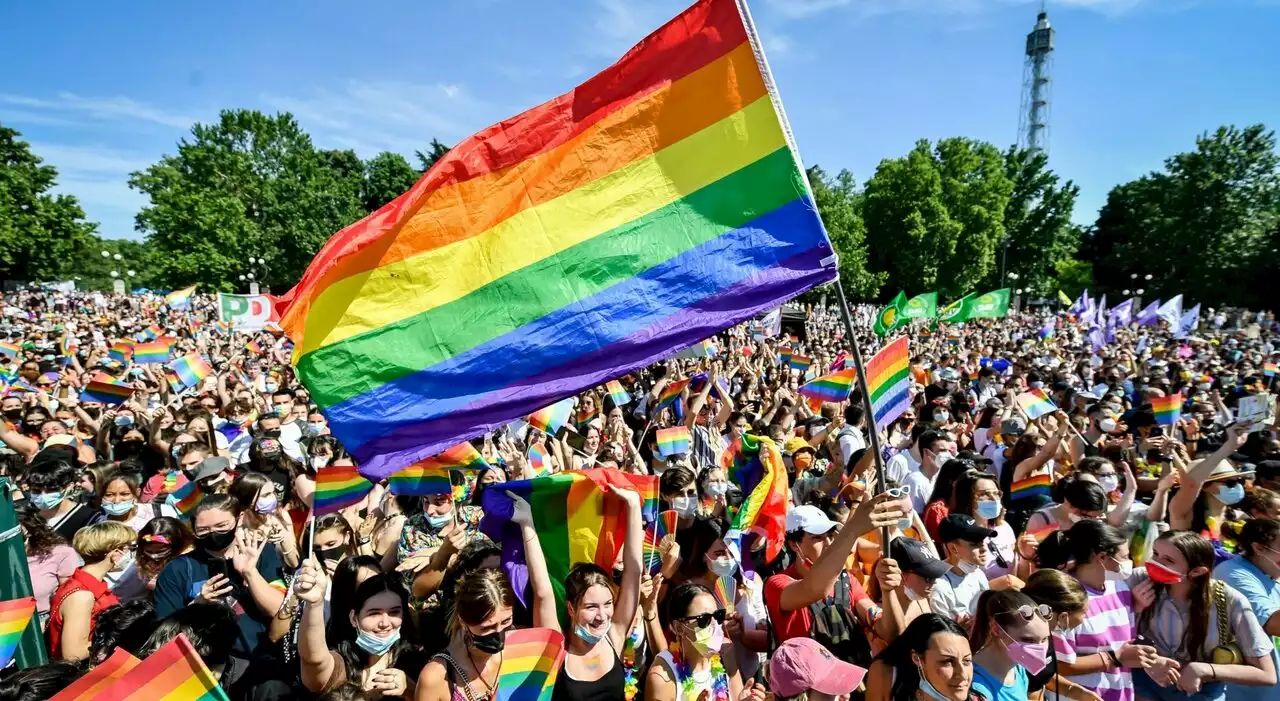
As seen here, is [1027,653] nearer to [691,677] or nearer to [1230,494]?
[691,677]

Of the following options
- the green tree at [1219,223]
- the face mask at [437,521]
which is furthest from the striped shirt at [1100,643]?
the green tree at [1219,223]

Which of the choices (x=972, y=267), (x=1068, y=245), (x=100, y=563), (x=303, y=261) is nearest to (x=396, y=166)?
(x=303, y=261)

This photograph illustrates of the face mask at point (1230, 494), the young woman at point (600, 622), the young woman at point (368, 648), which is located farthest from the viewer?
the face mask at point (1230, 494)

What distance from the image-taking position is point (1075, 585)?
3.61 metres

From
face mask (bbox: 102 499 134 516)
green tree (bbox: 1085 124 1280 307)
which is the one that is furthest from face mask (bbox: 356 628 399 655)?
green tree (bbox: 1085 124 1280 307)

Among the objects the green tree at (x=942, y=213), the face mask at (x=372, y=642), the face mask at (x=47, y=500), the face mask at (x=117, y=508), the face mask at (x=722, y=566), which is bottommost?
the face mask at (x=722, y=566)

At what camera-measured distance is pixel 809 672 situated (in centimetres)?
287

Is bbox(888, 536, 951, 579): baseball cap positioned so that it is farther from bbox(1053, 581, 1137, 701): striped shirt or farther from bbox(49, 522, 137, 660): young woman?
bbox(49, 522, 137, 660): young woman

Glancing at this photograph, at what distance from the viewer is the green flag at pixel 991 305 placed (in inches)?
920

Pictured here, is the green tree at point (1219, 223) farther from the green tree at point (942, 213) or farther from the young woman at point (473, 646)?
the young woman at point (473, 646)

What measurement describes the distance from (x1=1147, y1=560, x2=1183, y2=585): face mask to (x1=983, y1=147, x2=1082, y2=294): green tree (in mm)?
57910

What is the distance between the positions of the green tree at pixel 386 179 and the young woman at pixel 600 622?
66.9m

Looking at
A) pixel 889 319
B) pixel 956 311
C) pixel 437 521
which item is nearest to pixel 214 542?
pixel 437 521

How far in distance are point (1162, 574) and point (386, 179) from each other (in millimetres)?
70900
